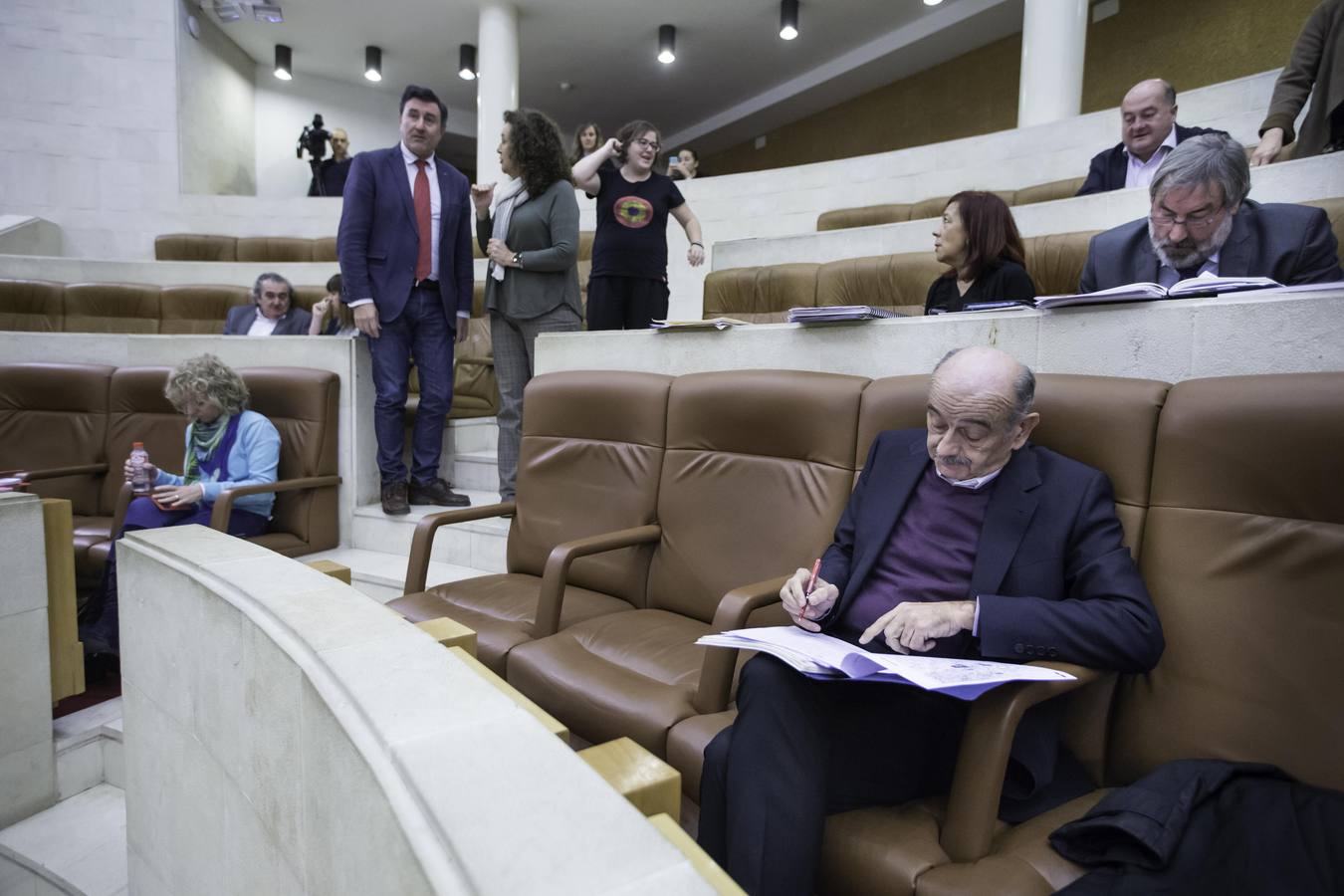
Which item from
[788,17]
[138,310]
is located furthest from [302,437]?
[788,17]

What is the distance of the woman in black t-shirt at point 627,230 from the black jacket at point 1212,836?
2212 millimetres

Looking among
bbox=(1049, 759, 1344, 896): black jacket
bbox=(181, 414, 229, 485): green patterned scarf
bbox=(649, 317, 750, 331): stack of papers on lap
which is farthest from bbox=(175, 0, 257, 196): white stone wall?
bbox=(1049, 759, 1344, 896): black jacket

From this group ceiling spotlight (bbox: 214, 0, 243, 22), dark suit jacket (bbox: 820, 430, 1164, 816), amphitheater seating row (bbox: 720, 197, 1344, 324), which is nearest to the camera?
dark suit jacket (bbox: 820, 430, 1164, 816)

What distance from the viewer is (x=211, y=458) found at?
2740mm

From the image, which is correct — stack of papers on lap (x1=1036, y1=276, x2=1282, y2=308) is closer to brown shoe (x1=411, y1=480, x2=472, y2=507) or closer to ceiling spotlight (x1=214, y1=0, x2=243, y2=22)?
brown shoe (x1=411, y1=480, x2=472, y2=507)

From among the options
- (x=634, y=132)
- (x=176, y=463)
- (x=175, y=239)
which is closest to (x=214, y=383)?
(x=176, y=463)

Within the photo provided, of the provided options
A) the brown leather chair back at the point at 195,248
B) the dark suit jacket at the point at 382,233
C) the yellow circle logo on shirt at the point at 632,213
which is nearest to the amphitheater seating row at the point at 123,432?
the dark suit jacket at the point at 382,233

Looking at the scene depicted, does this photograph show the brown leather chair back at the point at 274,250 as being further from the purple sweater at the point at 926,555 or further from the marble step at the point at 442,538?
the purple sweater at the point at 926,555

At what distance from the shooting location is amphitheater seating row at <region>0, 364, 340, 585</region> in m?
2.87

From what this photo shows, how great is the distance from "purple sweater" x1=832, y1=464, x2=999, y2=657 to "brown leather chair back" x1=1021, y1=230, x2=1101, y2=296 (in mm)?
1654

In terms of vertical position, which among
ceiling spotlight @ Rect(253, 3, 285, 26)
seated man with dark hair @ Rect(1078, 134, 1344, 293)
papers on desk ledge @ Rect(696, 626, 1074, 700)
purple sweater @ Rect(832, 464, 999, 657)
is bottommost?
papers on desk ledge @ Rect(696, 626, 1074, 700)

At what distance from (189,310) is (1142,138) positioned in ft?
17.2

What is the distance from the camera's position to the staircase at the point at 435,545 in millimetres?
2656

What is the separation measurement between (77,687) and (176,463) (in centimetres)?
108
